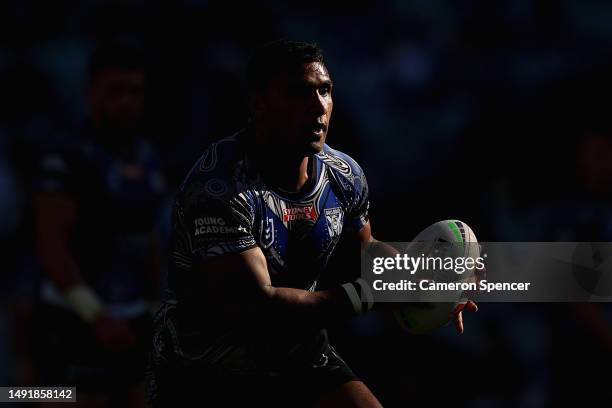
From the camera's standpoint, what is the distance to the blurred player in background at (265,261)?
4.33 m

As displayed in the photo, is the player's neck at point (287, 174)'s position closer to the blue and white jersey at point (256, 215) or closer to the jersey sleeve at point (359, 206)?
the blue and white jersey at point (256, 215)

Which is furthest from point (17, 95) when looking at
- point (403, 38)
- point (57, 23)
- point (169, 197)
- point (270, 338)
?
point (270, 338)

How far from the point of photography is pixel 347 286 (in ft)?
14.4

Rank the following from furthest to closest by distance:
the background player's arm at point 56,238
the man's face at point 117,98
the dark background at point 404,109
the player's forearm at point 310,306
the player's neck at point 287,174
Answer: the dark background at point 404,109 < the man's face at point 117,98 < the background player's arm at point 56,238 < the player's neck at point 287,174 < the player's forearm at point 310,306

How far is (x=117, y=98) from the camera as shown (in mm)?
6422

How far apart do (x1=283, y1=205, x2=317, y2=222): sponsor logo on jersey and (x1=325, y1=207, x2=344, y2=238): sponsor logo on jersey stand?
0.08 metres

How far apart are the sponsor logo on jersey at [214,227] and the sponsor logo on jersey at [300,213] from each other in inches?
9.3

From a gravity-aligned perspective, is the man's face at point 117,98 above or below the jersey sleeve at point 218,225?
above

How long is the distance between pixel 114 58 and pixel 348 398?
2.92 metres

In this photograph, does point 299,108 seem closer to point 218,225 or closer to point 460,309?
point 218,225

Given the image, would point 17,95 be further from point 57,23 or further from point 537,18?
point 537,18

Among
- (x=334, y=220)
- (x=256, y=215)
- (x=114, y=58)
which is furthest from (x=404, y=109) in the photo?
(x=256, y=215)

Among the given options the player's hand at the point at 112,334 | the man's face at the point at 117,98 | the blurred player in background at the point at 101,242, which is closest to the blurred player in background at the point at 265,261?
the player's hand at the point at 112,334

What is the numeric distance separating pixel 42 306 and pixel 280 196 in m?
2.52
